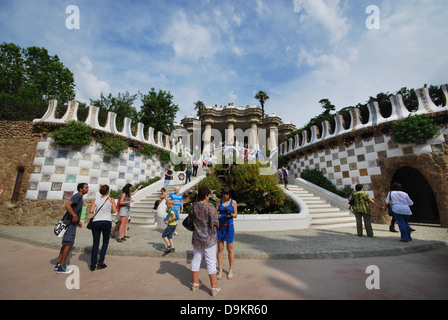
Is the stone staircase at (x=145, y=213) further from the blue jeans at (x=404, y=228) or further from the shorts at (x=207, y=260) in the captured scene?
the blue jeans at (x=404, y=228)

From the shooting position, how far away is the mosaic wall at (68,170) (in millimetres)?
9969

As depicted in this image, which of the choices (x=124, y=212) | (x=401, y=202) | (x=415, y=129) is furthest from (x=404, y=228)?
(x=124, y=212)

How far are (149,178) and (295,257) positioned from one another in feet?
40.3

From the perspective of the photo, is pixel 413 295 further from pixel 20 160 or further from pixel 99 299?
pixel 20 160

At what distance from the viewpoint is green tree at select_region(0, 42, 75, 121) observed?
2028cm

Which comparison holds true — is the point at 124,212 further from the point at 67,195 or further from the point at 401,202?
the point at 401,202

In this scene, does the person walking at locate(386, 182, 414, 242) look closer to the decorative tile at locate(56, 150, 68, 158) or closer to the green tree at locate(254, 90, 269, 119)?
the decorative tile at locate(56, 150, 68, 158)

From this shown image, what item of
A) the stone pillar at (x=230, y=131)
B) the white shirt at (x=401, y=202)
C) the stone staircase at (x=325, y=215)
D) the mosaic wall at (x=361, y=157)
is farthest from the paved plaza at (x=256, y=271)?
the stone pillar at (x=230, y=131)

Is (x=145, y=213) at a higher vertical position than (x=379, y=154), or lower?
lower

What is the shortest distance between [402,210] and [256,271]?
551 centimetres

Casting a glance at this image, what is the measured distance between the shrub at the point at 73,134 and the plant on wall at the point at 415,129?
16.3 metres

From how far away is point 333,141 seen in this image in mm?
12242

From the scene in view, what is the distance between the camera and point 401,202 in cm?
611
